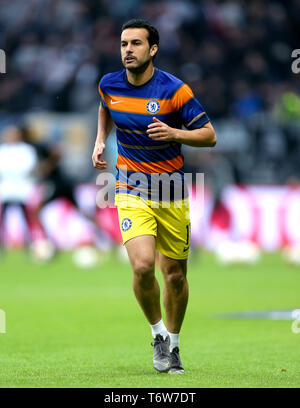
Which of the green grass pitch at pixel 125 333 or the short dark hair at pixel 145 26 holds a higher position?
the short dark hair at pixel 145 26

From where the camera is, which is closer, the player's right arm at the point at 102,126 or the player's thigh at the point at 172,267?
the player's thigh at the point at 172,267

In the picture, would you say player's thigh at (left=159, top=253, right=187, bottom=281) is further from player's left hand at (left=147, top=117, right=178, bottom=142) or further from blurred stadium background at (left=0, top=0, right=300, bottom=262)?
blurred stadium background at (left=0, top=0, right=300, bottom=262)

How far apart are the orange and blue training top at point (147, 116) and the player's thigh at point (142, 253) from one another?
0.42 m

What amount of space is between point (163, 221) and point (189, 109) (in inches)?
33.5

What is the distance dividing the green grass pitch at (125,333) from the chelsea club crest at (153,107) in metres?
1.90

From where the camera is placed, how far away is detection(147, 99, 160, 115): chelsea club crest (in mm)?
6465

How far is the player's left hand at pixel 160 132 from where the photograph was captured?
6.14 m
